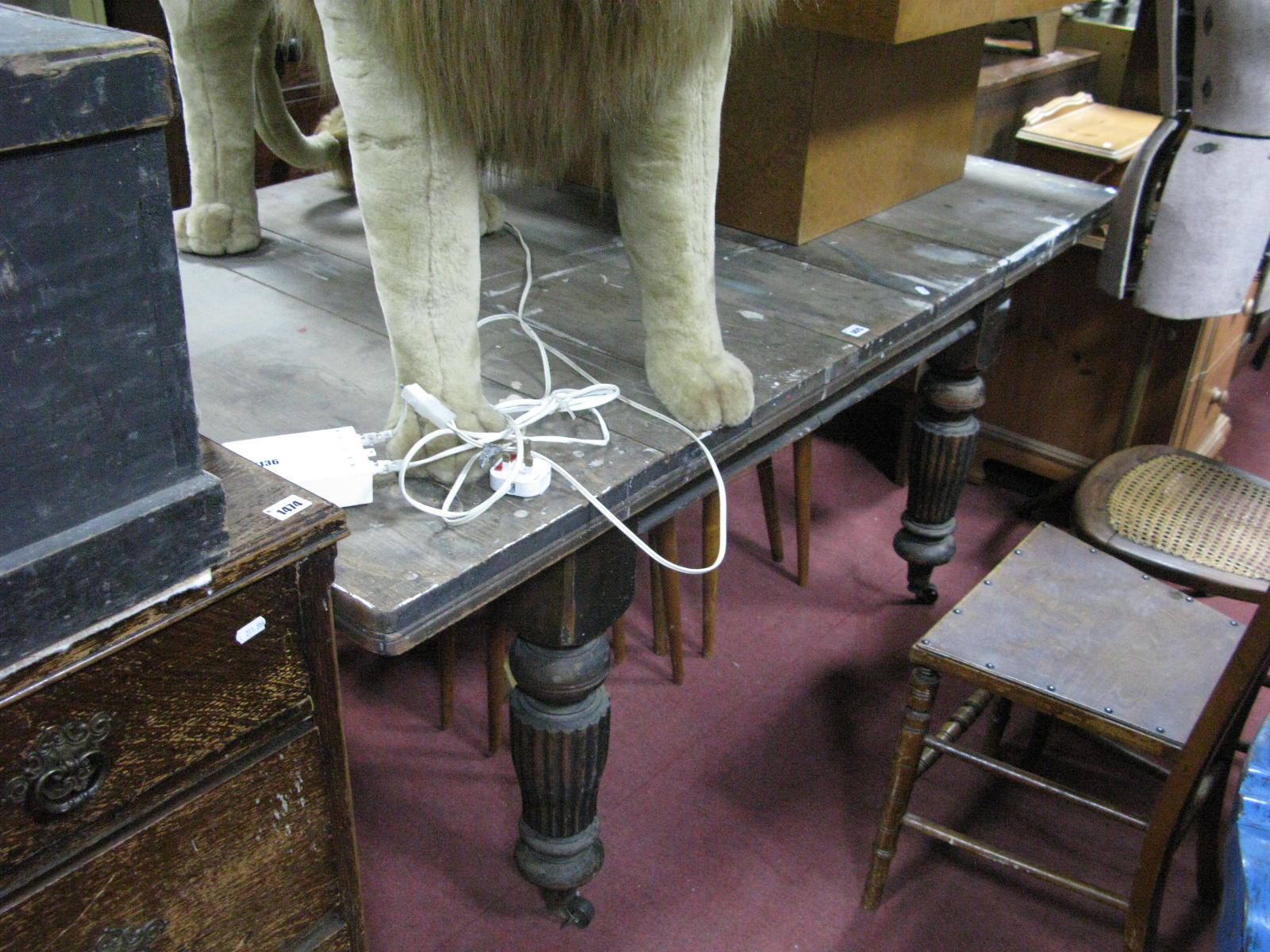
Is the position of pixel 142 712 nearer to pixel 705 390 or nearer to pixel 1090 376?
pixel 705 390

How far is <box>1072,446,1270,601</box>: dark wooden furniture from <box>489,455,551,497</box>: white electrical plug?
91 centimetres

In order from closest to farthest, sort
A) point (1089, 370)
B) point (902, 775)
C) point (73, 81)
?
point (73, 81)
point (902, 775)
point (1089, 370)

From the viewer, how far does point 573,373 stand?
3.81 feet

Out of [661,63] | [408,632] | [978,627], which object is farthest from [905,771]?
[661,63]

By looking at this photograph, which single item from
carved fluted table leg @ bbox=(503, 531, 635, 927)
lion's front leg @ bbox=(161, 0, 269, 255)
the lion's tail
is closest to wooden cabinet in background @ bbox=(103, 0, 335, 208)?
the lion's tail

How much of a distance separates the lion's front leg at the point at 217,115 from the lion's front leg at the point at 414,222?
0.53 m

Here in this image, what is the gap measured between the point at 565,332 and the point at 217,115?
0.53 metres

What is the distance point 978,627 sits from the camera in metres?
1.22

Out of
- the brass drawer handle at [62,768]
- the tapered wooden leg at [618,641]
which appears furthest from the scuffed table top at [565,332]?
the tapered wooden leg at [618,641]

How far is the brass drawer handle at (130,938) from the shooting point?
718 millimetres

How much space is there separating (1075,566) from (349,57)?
97cm

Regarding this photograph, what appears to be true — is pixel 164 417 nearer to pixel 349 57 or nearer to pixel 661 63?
pixel 349 57

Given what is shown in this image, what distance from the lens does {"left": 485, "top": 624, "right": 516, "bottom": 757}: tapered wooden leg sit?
142cm

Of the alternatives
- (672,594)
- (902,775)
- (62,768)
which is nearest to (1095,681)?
(902,775)
